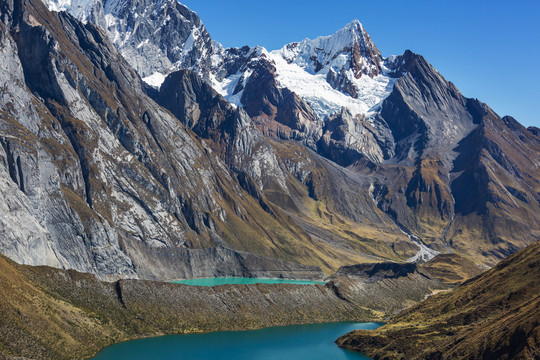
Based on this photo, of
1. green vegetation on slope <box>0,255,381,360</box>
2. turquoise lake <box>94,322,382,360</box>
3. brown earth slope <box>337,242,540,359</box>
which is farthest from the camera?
turquoise lake <box>94,322,382,360</box>

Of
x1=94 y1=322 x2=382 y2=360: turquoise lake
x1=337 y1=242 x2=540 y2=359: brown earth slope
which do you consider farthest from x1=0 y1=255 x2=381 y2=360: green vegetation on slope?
x1=337 y1=242 x2=540 y2=359: brown earth slope

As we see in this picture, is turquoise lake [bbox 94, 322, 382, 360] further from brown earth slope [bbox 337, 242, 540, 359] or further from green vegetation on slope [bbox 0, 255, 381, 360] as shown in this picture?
brown earth slope [bbox 337, 242, 540, 359]

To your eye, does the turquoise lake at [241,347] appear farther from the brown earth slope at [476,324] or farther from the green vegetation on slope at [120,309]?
the brown earth slope at [476,324]

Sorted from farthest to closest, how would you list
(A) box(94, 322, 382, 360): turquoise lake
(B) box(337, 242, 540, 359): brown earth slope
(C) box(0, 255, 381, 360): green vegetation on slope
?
(A) box(94, 322, 382, 360): turquoise lake → (C) box(0, 255, 381, 360): green vegetation on slope → (B) box(337, 242, 540, 359): brown earth slope

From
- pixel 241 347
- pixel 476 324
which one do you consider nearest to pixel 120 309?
pixel 241 347

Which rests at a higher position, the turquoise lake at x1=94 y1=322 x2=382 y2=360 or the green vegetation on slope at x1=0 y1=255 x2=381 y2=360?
the green vegetation on slope at x1=0 y1=255 x2=381 y2=360

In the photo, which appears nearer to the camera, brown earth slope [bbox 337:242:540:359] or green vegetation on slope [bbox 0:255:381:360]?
brown earth slope [bbox 337:242:540:359]

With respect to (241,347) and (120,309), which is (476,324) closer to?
(241,347)

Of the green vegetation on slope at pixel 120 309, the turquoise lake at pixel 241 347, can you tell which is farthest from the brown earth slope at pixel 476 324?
the green vegetation on slope at pixel 120 309
